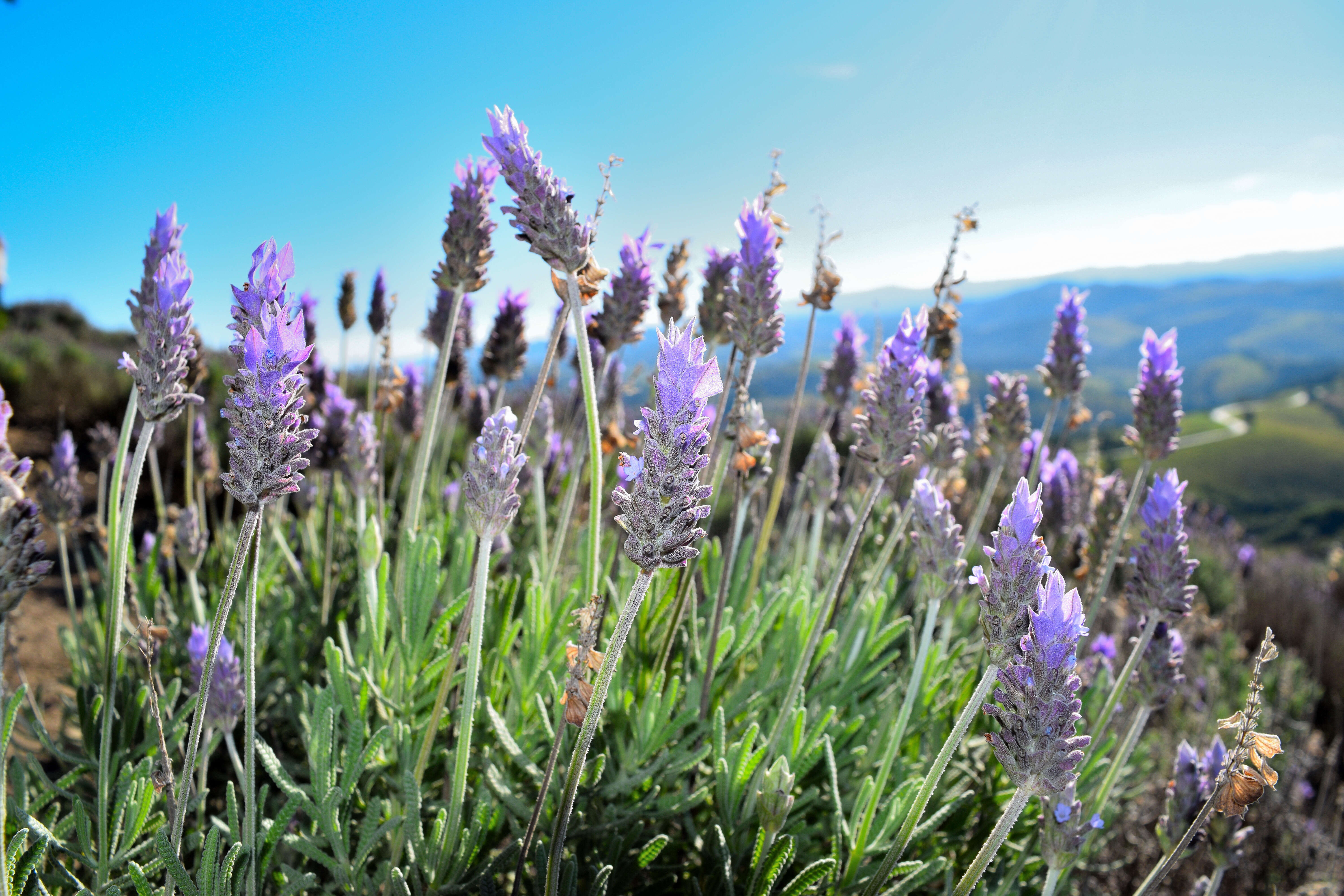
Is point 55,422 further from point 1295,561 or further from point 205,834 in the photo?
point 1295,561

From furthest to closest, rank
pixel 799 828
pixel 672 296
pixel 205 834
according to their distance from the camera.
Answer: pixel 672 296 → pixel 799 828 → pixel 205 834

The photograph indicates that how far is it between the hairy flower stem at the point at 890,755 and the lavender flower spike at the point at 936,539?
0.07 m

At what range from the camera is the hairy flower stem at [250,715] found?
1.18 m

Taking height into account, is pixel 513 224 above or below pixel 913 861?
above

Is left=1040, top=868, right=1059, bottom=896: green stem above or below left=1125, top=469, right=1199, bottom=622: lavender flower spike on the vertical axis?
below

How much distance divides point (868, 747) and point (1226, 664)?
5.03 metres

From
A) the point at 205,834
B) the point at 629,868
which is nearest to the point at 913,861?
the point at 629,868

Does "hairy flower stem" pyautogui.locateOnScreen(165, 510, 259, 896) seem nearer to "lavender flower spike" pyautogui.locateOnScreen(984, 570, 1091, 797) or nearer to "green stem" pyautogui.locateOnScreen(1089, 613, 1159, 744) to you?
"lavender flower spike" pyautogui.locateOnScreen(984, 570, 1091, 797)

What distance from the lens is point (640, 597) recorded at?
1.07m

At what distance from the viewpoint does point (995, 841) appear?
1.22 m

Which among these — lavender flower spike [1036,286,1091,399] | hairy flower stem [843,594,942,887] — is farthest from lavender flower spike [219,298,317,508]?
lavender flower spike [1036,286,1091,399]

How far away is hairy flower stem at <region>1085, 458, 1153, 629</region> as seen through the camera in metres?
2.27

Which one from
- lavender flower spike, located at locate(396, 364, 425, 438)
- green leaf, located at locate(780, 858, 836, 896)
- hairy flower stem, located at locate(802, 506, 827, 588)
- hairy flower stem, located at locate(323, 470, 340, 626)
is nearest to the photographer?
green leaf, located at locate(780, 858, 836, 896)

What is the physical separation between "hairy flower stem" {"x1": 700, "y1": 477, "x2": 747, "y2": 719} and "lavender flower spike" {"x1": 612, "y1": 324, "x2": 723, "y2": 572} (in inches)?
A: 35.9
